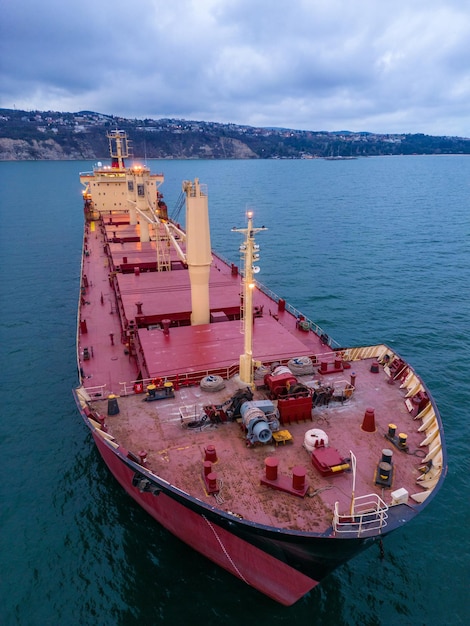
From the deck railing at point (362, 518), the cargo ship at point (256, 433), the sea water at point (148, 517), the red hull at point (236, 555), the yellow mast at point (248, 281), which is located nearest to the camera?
the deck railing at point (362, 518)

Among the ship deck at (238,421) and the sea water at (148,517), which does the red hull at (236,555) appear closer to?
the sea water at (148,517)

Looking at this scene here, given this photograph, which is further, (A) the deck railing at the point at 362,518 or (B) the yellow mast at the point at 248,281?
(B) the yellow mast at the point at 248,281

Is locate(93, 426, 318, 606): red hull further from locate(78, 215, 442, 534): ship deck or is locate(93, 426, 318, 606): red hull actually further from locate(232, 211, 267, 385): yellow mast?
locate(232, 211, 267, 385): yellow mast

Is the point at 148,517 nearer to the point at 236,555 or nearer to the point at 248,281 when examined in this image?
the point at 236,555

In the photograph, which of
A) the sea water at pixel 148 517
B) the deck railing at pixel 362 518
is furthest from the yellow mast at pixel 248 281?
the sea water at pixel 148 517

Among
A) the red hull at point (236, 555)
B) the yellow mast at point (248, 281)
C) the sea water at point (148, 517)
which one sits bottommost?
the sea water at point (148, 517)

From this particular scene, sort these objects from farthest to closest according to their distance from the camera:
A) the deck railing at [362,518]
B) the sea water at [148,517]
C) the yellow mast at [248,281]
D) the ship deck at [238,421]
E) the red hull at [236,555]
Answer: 1. the yellow mast at [248,281]
2. the sea water at [148,517]
3. the red hull at [236,555]
4. the ship deck at [238,421]
5. the deck railing at [362,518]

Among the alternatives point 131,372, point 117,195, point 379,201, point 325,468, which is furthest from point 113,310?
point 379,201
